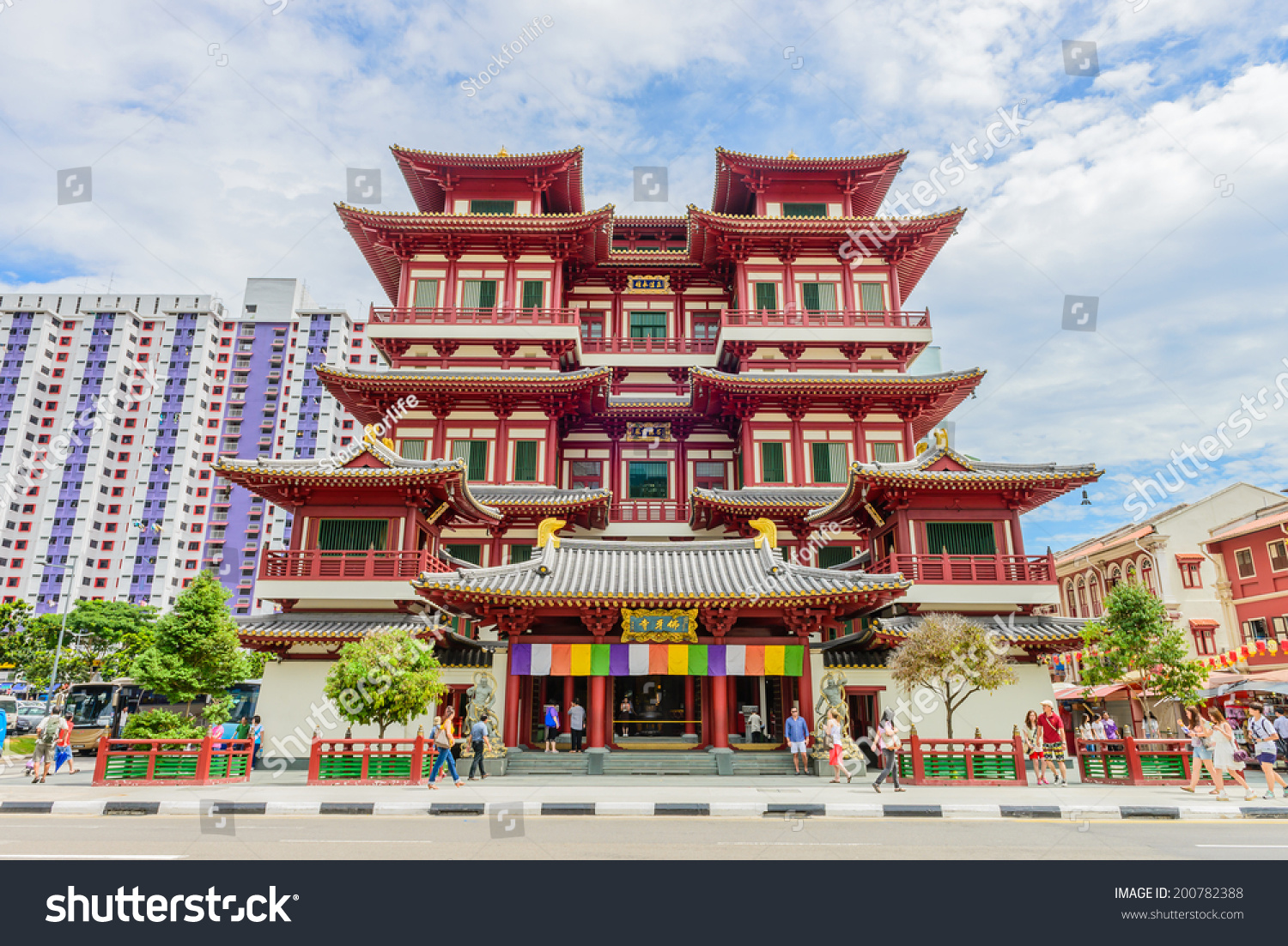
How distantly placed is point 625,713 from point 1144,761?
14.9 m

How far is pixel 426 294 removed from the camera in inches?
1394

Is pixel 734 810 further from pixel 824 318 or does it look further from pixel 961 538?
pixel 824 318

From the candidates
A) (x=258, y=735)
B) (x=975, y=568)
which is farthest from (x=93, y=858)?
(x=975, y=568)

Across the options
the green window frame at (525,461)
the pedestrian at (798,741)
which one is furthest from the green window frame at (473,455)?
the pedestrian at (798,741)

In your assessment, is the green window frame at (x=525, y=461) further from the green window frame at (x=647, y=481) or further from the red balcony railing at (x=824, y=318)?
the red balcony railing at (x=824, y=318)

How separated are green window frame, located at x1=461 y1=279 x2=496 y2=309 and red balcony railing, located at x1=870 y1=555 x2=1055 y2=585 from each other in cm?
2143

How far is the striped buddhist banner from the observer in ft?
72.4

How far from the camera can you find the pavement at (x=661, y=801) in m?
14.4

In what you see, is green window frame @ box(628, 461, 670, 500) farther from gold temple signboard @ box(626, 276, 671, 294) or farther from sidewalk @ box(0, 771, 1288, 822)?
sidewalk @ box(0, 771, 1288, 822)

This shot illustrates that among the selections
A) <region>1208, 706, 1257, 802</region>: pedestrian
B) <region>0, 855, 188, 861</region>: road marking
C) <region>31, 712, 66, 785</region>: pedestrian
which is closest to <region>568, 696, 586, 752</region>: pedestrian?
<region>31, 712, 66, 785</region>: pedestrian

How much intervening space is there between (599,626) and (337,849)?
12.3 metres

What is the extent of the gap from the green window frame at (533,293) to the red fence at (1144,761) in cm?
2716

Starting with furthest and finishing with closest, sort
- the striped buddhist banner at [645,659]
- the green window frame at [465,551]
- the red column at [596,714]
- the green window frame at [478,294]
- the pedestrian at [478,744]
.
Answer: the green window frame at [478,294] < the green window frame at [465,551] < the striped buddhist banner at [645,659] < the red column at [596,714] < the pedestrian at [478,744]
